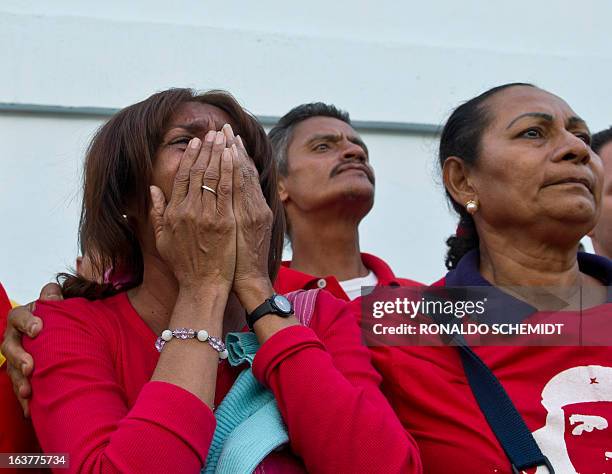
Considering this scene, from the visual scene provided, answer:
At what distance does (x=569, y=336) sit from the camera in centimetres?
203

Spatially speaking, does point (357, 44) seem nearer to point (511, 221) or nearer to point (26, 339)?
point (511, 221)

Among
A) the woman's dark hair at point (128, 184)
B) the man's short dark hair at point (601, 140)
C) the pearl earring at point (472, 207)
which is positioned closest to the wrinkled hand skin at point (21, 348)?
the woman's dark hair at point (128, 184)

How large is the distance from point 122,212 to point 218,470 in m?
0.62

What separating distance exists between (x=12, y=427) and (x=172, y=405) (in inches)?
17.6

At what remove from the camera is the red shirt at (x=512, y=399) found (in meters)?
1.85

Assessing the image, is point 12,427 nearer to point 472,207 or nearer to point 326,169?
point 472,207

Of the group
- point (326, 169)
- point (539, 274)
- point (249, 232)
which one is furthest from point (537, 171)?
point (326, 169)

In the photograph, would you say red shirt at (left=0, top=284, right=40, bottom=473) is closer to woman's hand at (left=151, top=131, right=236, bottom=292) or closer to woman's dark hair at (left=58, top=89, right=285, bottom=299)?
woman's dark hair at (left=58, top=89, right=285, bottom=299)

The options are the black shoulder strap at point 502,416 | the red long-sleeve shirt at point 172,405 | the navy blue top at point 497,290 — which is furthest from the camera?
the navy blue top at point 497,290

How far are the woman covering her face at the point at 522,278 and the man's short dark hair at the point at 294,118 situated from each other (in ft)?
3.60

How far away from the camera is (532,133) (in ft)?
7.52

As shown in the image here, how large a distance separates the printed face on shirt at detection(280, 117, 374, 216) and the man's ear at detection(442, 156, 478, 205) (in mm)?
778

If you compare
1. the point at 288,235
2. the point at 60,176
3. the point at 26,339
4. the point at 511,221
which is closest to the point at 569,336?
the point at 511,221

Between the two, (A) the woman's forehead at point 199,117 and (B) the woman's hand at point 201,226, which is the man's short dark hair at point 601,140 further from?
(B) the woman's hand at point 201,226
